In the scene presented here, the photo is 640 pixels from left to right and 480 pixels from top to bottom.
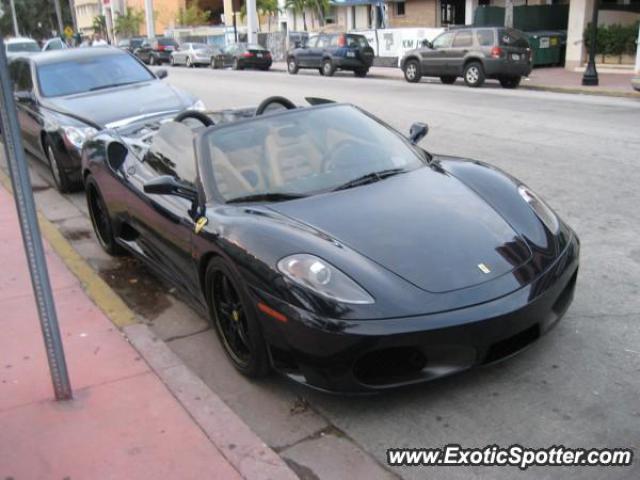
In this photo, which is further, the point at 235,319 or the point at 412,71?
the point at 412,71

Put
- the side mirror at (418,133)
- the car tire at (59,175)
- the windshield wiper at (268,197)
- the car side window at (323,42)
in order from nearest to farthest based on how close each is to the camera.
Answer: the windshield wiper at (268,197) → the side mirror at (418,133) → the car tire at (59,175) → the car side window at (323,42)

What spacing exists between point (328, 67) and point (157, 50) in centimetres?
2058

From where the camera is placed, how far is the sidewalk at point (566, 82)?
1774 cm

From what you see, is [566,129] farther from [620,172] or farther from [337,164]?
[337,164]

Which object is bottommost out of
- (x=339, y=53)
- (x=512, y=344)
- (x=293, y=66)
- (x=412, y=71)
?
(x=293, y=66)

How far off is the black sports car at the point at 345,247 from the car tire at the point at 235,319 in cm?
1

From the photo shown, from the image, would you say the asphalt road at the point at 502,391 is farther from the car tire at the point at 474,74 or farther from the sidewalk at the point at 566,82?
the car tire at the point at 474,74

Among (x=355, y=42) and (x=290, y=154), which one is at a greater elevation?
(x=290, y=154)

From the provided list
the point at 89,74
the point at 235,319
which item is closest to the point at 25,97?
the point at 89,74

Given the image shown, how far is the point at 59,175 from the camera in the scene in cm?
809

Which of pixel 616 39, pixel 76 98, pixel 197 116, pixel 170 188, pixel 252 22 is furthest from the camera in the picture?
pixel 252 22

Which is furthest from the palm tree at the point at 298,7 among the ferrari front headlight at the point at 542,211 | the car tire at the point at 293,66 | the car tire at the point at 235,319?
the car tire at the point at 235,319

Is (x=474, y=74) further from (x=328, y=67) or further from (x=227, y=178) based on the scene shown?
(x=227, y=178)

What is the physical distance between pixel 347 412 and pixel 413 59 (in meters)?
19.8
